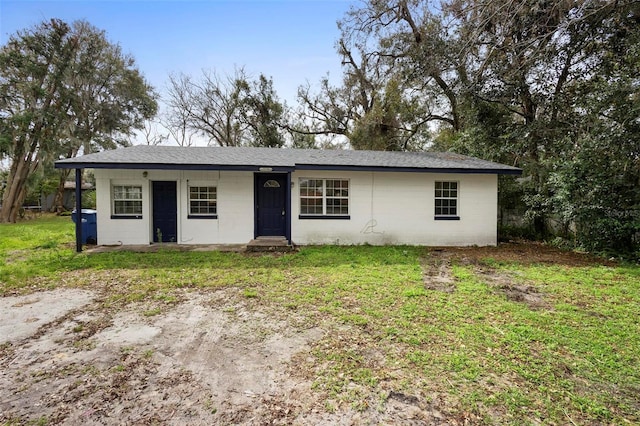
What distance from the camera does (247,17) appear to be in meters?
10.7

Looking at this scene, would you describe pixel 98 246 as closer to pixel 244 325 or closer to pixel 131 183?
pixel 131 183

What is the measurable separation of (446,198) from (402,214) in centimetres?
160

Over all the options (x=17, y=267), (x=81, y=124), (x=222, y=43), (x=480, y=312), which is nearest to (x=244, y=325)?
(x=480, y=312)

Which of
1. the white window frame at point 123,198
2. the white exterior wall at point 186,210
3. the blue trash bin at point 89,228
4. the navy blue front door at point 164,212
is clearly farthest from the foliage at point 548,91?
the blue trash bin at point 89,228

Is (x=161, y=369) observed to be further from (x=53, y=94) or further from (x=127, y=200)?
(x=53, y=94)

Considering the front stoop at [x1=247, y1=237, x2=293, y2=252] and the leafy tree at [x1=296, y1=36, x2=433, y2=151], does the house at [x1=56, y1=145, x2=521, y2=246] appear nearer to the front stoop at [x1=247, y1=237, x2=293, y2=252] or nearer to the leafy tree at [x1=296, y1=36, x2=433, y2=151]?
the front stoop at [x1=247, y1=237, x2=293, y2=252]

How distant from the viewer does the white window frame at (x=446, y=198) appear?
409 inches

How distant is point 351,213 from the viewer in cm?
1017

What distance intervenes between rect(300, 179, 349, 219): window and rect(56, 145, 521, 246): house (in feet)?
0.11

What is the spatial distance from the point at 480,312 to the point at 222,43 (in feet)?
43.2

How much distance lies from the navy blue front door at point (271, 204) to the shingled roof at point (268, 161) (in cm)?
70

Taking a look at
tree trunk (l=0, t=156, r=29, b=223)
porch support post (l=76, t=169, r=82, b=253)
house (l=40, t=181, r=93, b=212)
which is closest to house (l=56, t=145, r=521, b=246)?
porch support post (l=76, t=169, r=82, b=253)

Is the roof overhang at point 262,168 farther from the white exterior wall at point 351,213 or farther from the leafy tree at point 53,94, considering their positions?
the leafy tree at point 53,94

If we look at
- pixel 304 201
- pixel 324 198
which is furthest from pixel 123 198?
pixel 324 198
